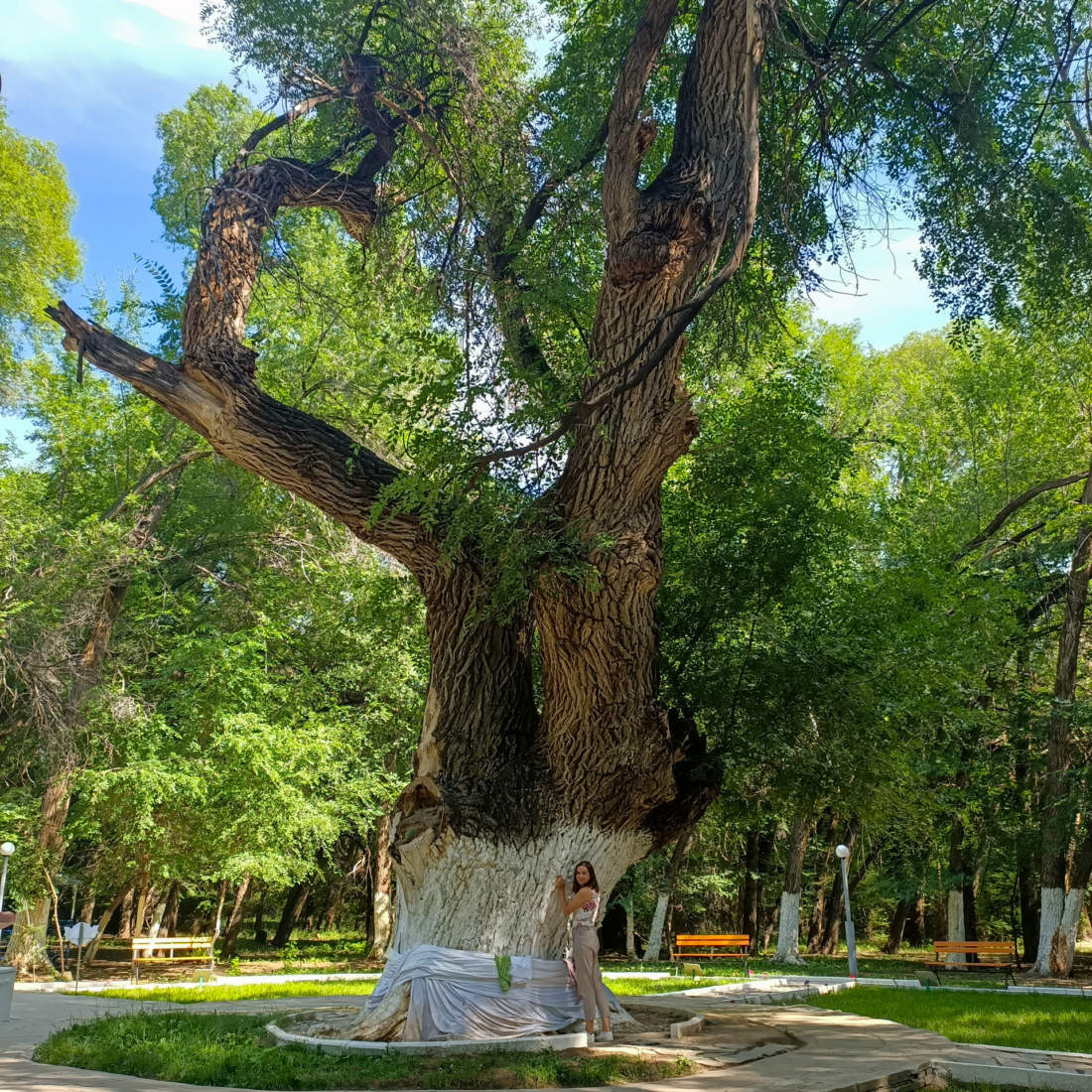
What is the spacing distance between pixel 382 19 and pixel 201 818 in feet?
45.2

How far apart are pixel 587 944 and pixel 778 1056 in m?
1.75

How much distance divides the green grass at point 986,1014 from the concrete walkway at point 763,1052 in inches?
29.1

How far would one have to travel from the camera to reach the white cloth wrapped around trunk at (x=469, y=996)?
7.82 metres

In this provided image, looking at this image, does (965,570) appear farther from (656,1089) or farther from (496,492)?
(656,1089)

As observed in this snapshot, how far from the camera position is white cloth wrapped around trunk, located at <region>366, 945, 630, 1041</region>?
7.82 metres

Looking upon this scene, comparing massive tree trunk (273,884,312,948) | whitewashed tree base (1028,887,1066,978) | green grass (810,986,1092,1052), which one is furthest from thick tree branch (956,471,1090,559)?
massive tree trunk (273,884,312,948)

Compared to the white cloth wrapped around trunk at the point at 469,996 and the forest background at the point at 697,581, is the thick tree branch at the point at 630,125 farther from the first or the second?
→ the white cloth wrapped around trunk at the point at 469,996

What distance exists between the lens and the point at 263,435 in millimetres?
8617

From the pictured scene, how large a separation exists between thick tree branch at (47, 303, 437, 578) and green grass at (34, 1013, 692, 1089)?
4.07 metres

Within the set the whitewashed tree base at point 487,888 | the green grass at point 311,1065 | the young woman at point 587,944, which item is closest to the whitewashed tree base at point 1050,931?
the young woman at point 587,944

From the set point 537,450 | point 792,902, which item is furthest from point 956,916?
point 537,450

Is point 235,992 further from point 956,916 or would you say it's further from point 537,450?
point 956,916

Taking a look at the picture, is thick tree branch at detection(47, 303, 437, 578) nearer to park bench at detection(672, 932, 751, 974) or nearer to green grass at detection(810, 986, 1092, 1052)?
green grass at detection(810, 986, 1092, 1052)

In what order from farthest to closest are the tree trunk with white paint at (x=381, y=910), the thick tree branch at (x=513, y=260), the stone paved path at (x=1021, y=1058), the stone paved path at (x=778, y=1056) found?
the tree trunk with white paint at (x=381, y=910) → the thick tree branch at (x=513, y=260) → the stone paved path at (x=1021, y=1058) → the stone paved path at (x=778, y=1056)
